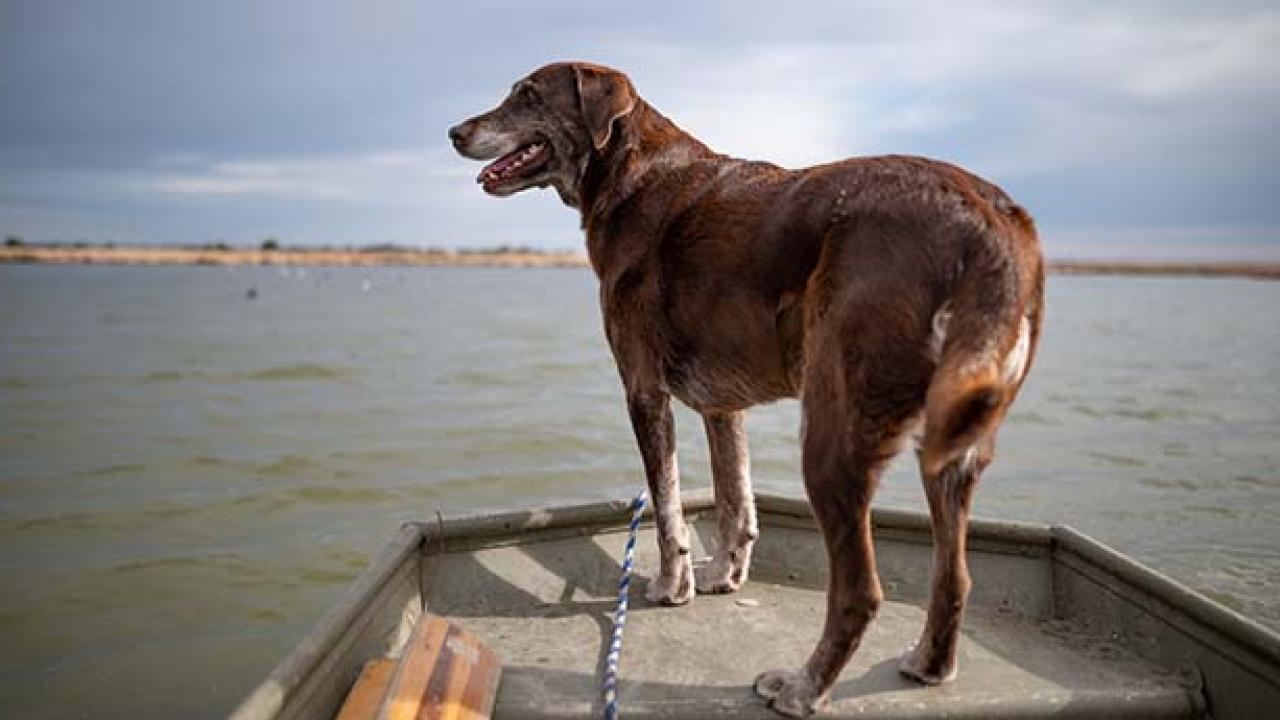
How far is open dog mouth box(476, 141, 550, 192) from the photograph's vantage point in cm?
498

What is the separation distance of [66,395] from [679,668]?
748 inches

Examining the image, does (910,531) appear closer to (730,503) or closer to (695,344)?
(730,503)

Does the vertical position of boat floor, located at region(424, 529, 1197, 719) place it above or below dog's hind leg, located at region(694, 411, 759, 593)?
below

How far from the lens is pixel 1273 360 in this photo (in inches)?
1062

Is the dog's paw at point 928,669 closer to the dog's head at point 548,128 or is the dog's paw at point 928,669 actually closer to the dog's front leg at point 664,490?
the dog's front leg at point 664,490

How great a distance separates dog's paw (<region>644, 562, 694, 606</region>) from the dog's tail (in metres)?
2.09

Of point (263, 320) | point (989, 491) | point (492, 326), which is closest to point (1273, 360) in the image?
point (989, 491)

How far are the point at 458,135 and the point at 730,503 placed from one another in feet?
7.50

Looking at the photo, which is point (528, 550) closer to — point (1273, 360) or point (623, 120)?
point (623, 120)

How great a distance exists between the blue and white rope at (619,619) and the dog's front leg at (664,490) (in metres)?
0.16

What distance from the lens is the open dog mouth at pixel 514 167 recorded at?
16.3 feet

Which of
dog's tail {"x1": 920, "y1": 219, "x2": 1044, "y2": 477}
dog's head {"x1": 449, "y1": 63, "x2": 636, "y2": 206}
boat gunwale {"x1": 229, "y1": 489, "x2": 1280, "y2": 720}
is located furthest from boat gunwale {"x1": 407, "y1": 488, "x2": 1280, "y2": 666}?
dog's head {"x1": 449, "y1": 63, "x2": 636, "y2": 206}

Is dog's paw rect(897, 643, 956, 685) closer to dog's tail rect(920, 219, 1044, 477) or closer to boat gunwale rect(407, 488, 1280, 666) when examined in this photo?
boat gunwale rect(407, 488, 1280, 666)

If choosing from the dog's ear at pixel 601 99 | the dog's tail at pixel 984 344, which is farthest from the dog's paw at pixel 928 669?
the dog's ear at pixel 601 99
